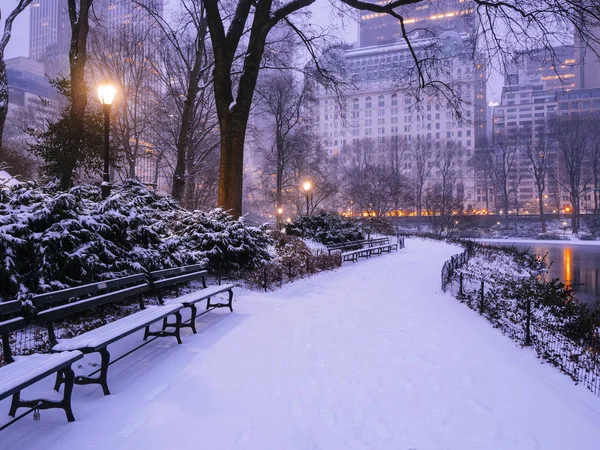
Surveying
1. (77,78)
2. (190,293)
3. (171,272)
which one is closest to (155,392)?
(190,293)

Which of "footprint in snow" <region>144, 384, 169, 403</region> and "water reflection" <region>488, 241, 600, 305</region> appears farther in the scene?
"water reflection" <region>488, 241, 600, 305</region>

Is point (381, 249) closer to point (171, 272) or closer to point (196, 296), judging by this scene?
point (171, 272)

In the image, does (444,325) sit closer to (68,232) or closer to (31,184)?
(68,232)

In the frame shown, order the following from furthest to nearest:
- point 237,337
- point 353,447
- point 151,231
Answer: point 151,231 → point 237,337 → point 353,447

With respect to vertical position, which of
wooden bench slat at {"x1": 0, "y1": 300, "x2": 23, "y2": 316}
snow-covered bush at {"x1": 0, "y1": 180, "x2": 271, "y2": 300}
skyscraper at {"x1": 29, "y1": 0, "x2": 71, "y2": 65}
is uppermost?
skyscraper at {"x1": 29, "y1": 0, "x2": 71, "y2": 65}

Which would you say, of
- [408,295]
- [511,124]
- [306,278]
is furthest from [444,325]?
[511,124]

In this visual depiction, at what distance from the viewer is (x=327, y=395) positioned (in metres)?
3.95

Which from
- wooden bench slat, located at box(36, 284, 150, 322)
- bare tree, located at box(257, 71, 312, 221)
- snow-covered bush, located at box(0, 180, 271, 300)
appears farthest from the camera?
bare tree, located at box(257, 71, 312, 221)

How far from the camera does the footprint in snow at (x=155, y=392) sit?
375 centimetres

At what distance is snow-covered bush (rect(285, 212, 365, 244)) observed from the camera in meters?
21.0

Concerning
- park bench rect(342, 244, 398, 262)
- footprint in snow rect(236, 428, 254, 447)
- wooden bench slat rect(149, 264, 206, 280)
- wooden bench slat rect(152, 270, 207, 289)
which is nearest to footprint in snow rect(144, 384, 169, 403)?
footprint in snow rect(236, 428, 254, 447)

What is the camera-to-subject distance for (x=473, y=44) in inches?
403

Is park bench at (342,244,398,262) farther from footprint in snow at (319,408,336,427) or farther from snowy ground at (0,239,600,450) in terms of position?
footprint in snow at (319,408,336,427)

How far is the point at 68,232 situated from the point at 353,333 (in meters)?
4.78
